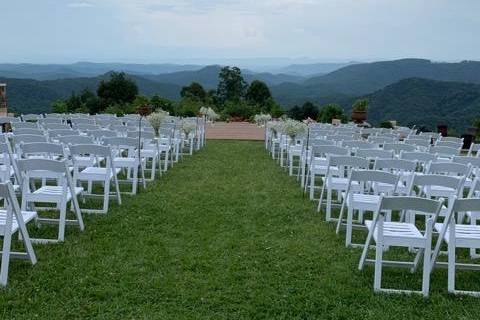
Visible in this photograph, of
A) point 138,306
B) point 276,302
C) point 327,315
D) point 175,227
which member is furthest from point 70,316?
point 175,227

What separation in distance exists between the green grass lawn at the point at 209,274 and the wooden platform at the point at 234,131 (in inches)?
383

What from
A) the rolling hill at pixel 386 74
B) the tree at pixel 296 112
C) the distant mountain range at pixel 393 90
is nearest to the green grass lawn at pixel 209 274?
the tree at pixel 296 112

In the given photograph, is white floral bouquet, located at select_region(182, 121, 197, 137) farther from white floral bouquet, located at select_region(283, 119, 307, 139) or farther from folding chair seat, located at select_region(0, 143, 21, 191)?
folding chair seat, located at select_region(0, 143, 21, 191)

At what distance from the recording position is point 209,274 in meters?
4.82

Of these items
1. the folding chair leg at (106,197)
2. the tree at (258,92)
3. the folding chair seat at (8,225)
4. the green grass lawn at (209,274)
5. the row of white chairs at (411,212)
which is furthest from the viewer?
the tree at (258,92)

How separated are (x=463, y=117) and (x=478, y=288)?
32.2 m

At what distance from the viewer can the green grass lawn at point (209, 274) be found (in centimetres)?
414

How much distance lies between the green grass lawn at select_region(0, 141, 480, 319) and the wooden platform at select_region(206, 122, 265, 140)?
9.72m

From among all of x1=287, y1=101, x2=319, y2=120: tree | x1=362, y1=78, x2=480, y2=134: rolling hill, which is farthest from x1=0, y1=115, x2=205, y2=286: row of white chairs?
x1=362, y1=78, x2=480, y2=134: rolling hill

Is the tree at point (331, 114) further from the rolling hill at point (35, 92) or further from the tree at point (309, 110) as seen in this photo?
the rolling hill at point (35, 92)

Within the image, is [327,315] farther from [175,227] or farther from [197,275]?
[175,227]

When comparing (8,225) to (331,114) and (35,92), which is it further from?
(35,92)

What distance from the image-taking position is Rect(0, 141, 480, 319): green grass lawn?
4.14 m

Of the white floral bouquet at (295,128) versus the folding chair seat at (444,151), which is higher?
the white floral bouquet at (295,128)
